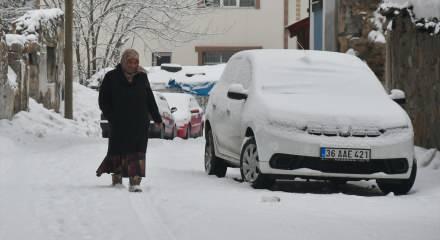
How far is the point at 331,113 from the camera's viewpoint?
1088 cm

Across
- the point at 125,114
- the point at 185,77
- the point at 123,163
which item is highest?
the point at 125,114

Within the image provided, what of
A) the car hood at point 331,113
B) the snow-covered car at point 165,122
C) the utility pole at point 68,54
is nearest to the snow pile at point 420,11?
the car hood at point 331,113

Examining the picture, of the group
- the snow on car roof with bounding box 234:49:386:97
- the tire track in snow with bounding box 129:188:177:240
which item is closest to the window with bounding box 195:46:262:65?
the snow on car roof with bounding box 234:49:386:97

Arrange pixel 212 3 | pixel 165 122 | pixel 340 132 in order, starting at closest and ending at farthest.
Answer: pixel 340 132 < pixel 165 122 < pixel 212 3

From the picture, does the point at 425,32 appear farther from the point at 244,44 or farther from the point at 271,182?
the point at 244,44

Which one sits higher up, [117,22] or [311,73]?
[117,22]

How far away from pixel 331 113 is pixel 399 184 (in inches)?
41.6

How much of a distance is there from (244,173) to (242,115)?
0.65m

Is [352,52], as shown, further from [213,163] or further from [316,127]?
[316,127]

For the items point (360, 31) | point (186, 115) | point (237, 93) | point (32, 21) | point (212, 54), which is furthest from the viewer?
point (212, 54)

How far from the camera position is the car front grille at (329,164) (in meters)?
10.7

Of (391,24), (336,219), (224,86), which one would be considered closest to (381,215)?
(336,219)

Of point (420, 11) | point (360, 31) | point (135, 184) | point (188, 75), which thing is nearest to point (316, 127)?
point (135, 184)

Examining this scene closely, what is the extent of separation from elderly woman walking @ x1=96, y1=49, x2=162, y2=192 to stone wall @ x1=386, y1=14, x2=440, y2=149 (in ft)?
14.8
